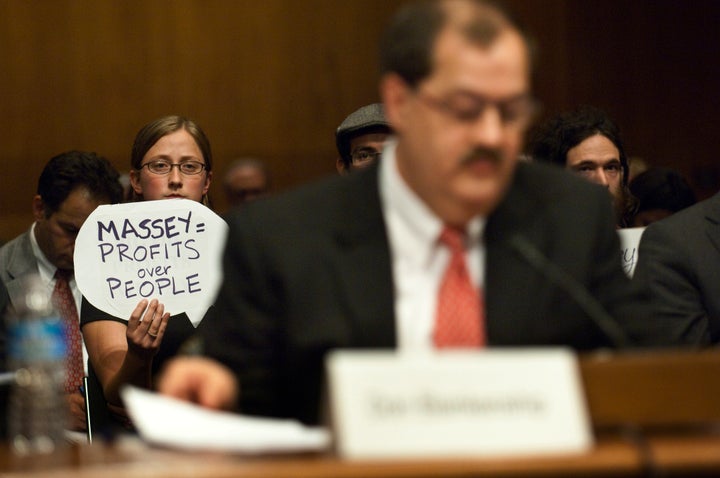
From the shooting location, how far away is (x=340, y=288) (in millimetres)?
2318

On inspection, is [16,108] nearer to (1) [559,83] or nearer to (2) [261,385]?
(1) [559,83]

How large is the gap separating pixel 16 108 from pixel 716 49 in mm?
4620

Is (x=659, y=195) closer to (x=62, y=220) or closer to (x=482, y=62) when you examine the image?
(x=62, y=220)

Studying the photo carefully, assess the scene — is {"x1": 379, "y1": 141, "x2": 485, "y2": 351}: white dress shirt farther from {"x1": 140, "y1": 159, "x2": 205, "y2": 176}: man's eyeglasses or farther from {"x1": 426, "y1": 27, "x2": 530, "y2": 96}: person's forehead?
{"x1": 140, "y1": 159, "x2": 205, "y2": 176}: man's eyeglasses

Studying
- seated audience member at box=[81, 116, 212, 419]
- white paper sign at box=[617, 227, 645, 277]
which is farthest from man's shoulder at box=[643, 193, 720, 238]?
seated audience member at box=[81, 116, 212, 419]

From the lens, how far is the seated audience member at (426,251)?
2.21m

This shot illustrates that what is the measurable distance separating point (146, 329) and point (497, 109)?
6.69 ft

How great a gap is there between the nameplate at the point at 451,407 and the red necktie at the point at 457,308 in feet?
1.59

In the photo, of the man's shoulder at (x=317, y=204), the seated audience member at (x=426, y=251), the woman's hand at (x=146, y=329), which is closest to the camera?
the seated audience member at (x=426, y=251)

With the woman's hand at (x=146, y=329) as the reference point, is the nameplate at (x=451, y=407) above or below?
above

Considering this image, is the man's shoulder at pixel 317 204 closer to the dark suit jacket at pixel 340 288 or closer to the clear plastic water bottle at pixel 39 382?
the dark suit jacket at pixel 340 288

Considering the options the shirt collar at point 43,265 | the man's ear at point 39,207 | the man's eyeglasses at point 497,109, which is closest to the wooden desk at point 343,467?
the man's eyeglasses at point 497,109

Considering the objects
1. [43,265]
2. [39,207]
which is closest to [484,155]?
[43,265]

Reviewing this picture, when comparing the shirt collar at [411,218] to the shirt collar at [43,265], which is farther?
the shirt collar at [43,265]
